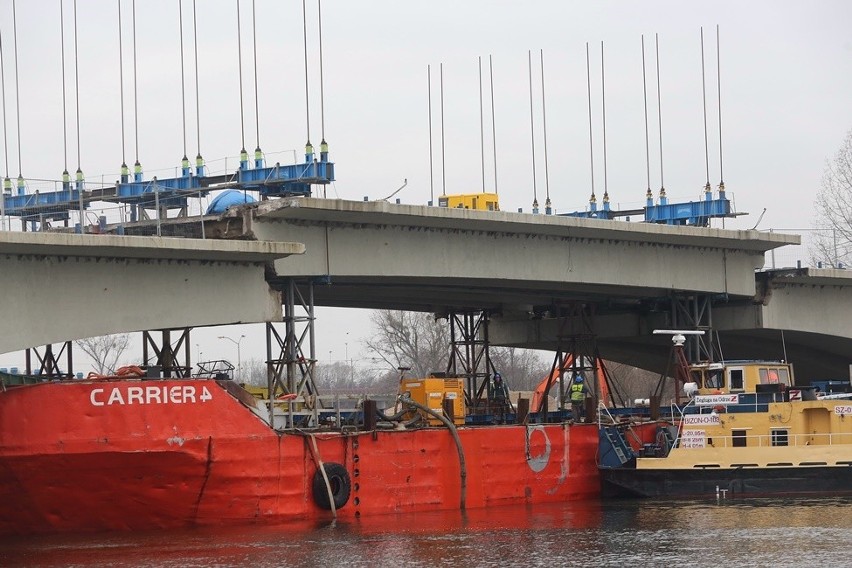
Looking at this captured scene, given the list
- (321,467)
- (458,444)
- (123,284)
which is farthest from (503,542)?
(123,284)

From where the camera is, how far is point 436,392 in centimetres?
5031

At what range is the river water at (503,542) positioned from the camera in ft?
109

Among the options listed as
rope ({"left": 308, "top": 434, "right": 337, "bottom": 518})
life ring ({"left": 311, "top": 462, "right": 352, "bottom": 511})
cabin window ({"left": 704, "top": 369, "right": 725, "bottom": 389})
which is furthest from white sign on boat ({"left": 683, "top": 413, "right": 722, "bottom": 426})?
rope ({"left": 308, "top": 434, "right": 337, "bottom": 518})

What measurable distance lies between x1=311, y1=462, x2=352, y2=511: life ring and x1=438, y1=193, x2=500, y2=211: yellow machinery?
1378 centimetres

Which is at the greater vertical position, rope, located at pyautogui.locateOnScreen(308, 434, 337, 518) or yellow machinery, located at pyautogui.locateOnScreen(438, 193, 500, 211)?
yellow machinery, located at pyautogui.locateOnScreen(438, 193, 500, 211)

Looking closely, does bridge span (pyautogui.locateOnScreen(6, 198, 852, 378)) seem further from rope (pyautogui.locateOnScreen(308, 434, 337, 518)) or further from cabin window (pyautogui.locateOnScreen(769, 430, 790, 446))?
cabin window (pyautogui.locateOnScreen(769, 430, 790, 446))

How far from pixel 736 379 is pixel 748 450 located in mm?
3649

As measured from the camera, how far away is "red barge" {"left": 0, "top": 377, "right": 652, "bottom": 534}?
123 feet

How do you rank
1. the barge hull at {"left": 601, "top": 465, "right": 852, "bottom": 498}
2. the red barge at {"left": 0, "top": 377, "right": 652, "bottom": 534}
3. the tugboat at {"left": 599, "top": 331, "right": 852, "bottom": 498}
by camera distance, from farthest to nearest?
the tugboat at {"left": 599, "top": 331, "right": 852, "bottom": 498} < the barge hull at {"left": 601, "top": 465, "right": 852, "bottom": 498} < the red barge at {"left": 0, "top": 377, "right": 652, "bottom": 534}

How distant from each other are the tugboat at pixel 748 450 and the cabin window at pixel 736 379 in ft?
1.69

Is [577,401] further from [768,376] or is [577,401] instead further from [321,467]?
[321,467]

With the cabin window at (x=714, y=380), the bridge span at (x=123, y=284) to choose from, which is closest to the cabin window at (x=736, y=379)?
the cabin window at (x=714, y=380)

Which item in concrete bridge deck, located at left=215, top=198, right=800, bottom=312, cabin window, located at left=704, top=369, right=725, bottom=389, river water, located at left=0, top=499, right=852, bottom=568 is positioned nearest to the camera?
river water, located at left=0, top=499, right=852, bottom=568

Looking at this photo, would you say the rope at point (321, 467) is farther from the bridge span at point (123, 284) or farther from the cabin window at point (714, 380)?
the cabin window at point (714, 380)
